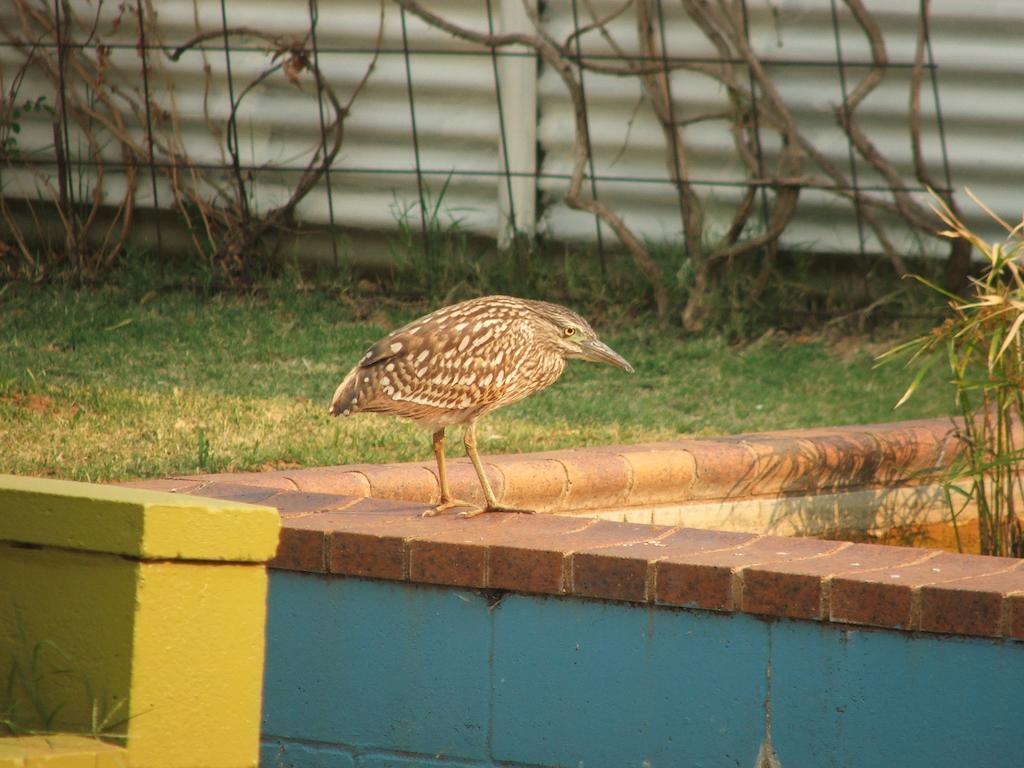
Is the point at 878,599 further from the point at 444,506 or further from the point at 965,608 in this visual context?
the point at 444,506

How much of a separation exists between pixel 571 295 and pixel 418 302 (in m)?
0.86

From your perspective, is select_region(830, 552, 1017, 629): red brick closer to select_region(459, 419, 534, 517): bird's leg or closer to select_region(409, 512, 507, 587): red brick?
select_region(409, 512, 507, 587): red brick

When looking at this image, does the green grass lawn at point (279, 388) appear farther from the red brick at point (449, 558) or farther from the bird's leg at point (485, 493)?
the red brick at point (449, 558)

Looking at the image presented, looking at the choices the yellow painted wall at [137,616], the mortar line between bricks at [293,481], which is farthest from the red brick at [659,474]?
the yellow painted wall at [137,616]

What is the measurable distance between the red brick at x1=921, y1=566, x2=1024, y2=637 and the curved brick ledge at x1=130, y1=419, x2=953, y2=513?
5.63 feet

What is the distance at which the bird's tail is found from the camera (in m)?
4.34

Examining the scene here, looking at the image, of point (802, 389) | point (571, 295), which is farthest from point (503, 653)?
point (571, 295)

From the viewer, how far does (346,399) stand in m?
4.36

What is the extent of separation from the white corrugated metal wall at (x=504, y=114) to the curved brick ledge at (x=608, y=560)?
3884mm

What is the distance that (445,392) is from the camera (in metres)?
4.32

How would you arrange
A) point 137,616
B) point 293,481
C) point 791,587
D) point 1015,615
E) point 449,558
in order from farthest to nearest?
point 293,481 → point 449,558 → point 791,587 → point 1015,615 → point 137,616

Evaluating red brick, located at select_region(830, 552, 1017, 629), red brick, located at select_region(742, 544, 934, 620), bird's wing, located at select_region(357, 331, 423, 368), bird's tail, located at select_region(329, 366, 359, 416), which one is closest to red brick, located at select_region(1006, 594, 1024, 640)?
red brick, located at select_region(830, 552, 1017, 629)

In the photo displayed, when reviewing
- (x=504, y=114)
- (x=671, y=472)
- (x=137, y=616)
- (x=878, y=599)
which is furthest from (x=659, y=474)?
(x=504, y=114)

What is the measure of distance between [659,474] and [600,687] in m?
1.51
